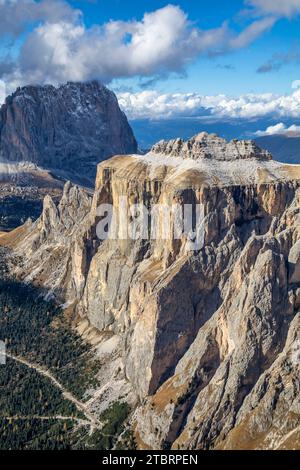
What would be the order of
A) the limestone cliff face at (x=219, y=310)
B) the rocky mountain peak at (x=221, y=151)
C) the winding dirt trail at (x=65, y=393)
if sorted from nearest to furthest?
the limestone cliff face at (x=219, y=310) < the winding dirt trail at (x=65, y=393) < the rocky mountain peak at (x=221, y=151)

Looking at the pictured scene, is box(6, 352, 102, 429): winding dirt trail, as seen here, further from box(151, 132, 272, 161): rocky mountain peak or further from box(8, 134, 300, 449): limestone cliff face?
box(151, 132, 272, 161): rocky mountain peak

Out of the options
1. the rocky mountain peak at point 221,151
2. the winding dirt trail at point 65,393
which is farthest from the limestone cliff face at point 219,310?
the winding dirt trail at point 65,393

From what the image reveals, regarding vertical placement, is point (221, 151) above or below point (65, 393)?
above

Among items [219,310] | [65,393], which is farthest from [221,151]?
[65,393]

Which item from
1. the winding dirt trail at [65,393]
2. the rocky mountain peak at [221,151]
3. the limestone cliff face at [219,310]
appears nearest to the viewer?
the limestone cliff face at [219,310]

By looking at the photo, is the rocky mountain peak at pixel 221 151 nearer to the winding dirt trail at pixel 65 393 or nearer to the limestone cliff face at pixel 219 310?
the limestone cliff face at pixel 219 310

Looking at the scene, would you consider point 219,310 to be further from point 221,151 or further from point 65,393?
point 221,151

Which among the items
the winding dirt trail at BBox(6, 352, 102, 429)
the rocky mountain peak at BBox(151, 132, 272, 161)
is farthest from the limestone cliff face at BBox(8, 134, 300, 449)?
the winding dirt trail at BBox(6, 352, 102, 429)
